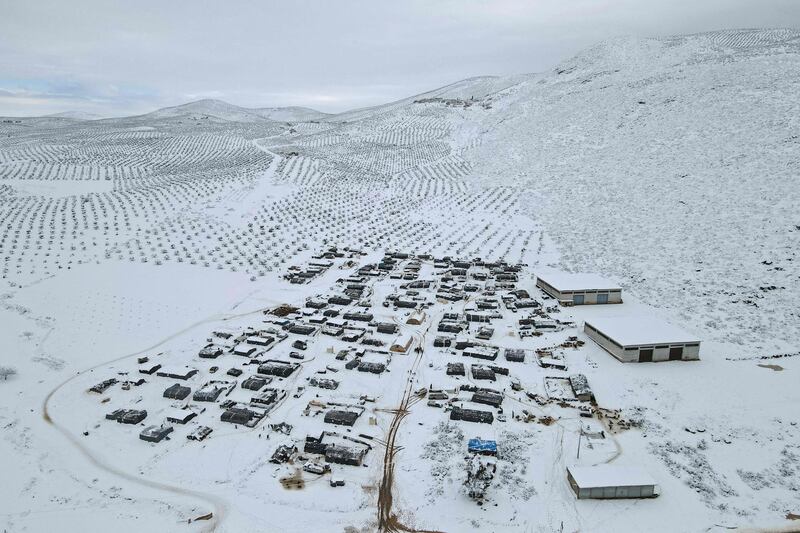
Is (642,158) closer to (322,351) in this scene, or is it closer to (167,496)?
(322,351)

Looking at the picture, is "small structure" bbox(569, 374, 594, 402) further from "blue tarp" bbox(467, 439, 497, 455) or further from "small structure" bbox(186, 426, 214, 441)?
"small structure" bbox(186, 426, 214, 441)

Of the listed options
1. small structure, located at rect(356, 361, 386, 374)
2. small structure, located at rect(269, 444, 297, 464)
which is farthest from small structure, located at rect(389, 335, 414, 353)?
small structure, located at rect(269, 444, 297, 464)

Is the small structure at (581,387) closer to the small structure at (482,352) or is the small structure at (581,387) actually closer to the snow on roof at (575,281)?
the small structure at (482,352)

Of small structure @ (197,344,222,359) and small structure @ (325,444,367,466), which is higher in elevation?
small structure @ (197,344,222,359)

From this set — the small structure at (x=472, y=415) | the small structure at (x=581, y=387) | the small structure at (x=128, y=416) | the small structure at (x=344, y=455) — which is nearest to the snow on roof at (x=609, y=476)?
the small structure at (x=472, y=415)

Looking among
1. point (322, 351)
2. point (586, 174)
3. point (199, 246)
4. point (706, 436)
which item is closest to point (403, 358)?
point (322, 351)

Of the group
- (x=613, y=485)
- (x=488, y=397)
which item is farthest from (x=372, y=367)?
(x=613, y=485)
